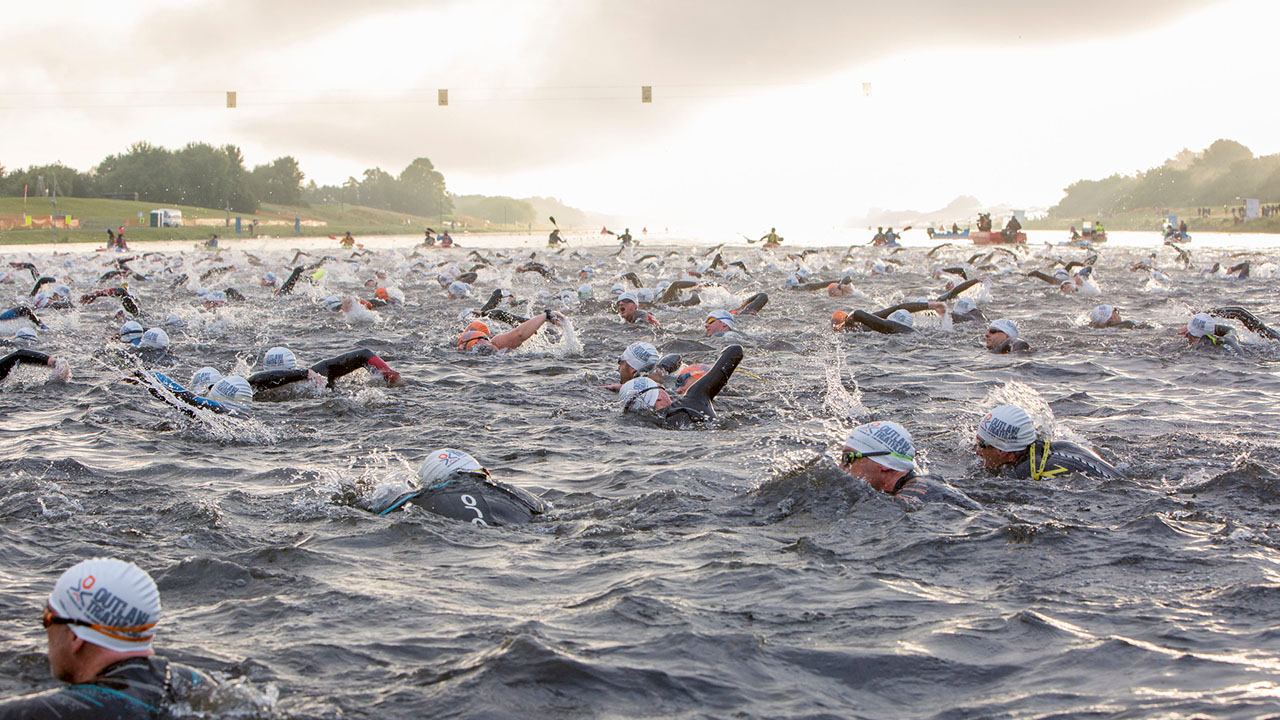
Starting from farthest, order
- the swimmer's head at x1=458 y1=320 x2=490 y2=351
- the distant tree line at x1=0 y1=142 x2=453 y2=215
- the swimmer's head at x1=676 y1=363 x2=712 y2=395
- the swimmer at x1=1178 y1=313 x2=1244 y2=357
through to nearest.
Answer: the distant tree line at x1=0 y1=142 x2=453 y2=215, the swimmer's head at x1=458 y1=320 x2=490 y2=351, the swimmer at x1=1178 y1=313 x2=1244 y2=357, the swimmer's head at x1=676 y1=363 x2=712 y2=395

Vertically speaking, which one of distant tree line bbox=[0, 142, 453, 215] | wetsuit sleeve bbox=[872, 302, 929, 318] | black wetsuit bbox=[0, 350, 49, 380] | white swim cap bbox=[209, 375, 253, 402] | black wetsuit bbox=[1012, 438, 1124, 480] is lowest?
black wetsuit bbox=[1012, 438, 1124, 480]

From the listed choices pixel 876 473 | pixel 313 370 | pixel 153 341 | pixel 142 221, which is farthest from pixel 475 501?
pixel 142 221

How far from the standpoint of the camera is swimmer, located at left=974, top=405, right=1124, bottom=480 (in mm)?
7652

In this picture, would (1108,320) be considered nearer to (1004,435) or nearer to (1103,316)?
(1103,316)

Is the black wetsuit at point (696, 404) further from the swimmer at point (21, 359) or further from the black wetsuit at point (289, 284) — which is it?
the black wetsuit at point (289, 284)

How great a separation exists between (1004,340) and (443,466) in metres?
10.2

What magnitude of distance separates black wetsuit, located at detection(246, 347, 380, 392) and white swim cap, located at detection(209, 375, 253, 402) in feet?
1.88

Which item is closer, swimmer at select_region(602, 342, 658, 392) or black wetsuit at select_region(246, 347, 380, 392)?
black wetsuit at select_region(246, 347, 380, 392)

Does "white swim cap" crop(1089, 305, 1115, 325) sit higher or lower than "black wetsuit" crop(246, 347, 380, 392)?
higher

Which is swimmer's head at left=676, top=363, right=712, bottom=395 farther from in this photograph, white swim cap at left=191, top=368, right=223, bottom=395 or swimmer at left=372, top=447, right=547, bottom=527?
white swim cap at left=191, top=368, right=223, bottom=395

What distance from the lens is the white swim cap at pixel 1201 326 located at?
14.1 m

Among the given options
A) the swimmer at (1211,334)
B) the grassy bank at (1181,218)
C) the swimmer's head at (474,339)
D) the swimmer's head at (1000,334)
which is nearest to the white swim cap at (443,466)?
the swimmer's head at (474,339)

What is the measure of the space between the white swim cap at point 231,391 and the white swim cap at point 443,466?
392 cm

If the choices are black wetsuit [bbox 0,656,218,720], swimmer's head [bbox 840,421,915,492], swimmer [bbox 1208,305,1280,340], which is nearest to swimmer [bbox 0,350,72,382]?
black wetsuit [bbox 0,656,218,720]
